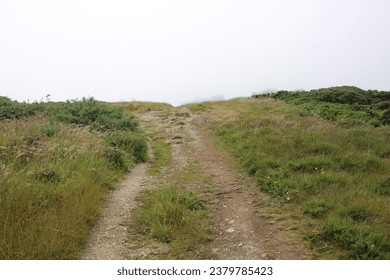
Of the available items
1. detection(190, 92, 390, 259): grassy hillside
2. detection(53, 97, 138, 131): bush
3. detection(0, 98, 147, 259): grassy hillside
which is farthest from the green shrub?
detection(190, 92, 390, 259): grassy hillside

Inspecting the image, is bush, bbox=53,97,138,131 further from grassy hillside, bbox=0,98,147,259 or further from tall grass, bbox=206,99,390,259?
tall grass, bbox=206,99,390,259

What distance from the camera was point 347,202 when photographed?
6.36 metres

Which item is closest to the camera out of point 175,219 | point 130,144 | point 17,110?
point 175,219

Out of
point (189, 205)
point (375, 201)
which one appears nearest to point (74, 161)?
point (189, 205)

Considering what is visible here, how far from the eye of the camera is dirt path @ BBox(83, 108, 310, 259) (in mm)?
5355

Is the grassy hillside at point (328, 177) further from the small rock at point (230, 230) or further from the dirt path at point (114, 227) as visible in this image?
the dirt path at point (114, 227)

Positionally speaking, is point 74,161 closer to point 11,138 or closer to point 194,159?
point 11,138

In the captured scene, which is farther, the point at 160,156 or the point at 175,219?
the point at 160,156

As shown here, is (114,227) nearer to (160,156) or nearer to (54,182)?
(54,182)

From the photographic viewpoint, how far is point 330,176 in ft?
25.5

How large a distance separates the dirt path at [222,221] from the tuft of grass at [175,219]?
224 millimetres

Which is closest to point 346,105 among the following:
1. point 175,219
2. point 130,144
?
point 130,144

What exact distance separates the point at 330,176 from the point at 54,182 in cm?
664

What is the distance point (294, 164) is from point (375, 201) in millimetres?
2744
